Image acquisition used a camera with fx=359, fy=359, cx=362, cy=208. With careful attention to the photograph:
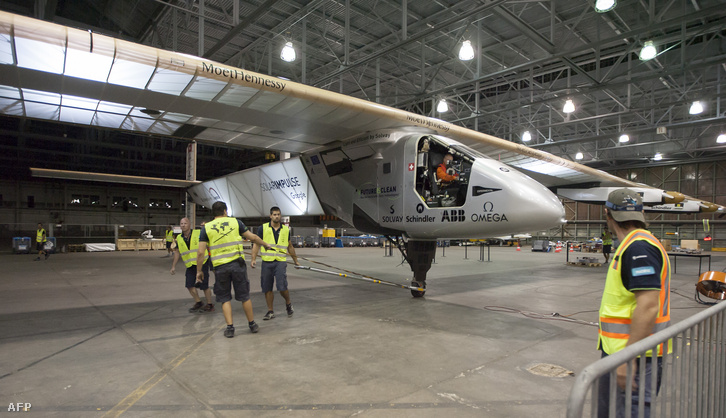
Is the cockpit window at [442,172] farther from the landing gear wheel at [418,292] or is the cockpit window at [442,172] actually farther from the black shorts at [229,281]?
the black shorts at [229,281]

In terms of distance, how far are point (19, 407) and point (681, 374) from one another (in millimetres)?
5030

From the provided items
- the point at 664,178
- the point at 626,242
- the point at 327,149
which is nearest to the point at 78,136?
the point at 327,149

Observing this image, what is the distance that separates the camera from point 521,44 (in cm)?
1673

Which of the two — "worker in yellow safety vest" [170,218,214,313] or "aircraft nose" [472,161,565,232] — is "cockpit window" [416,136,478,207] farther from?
"worker in yellow safety vest" [170,218,214,313]

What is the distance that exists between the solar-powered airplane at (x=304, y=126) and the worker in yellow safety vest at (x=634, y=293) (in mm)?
4016

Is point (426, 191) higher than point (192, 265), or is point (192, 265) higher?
point (426, 191)

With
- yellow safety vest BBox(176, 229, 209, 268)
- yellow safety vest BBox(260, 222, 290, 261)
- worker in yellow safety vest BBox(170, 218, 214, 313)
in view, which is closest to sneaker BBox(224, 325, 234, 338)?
yellow safety vest BBox(260, 222, 290, 261)

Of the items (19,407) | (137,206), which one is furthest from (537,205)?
(137,206)

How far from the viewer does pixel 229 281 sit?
551 cm

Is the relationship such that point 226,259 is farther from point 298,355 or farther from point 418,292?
point 418,292

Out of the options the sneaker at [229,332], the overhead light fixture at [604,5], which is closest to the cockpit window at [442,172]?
the sneaker at [229,332]

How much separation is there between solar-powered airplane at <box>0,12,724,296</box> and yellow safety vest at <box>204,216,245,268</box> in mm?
2375

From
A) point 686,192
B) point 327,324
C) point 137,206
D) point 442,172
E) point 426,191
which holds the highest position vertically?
point 686,192

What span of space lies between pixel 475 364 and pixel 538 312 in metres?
3.54
